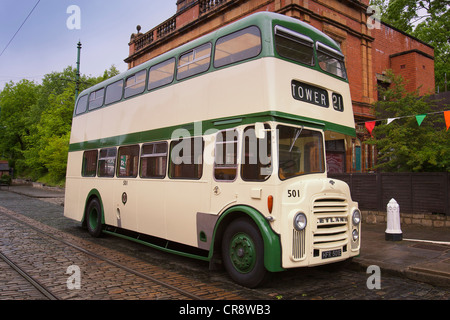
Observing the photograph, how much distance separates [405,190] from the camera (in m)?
10.8

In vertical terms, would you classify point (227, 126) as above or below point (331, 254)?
above

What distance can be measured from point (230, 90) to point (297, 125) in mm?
1263

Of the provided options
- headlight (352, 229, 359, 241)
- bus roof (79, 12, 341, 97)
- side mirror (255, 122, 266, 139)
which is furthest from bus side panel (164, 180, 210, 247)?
bus roof (79, 12, 341, 97)

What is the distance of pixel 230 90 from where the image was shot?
19.3 ft

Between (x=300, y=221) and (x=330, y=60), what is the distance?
10.9ft

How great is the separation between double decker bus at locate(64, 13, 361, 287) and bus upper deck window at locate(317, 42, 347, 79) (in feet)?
0.08

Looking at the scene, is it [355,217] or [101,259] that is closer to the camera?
[355,217]

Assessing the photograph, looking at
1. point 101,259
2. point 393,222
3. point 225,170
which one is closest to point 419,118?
point 393,222

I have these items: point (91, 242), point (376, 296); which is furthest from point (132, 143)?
point (376, 296)

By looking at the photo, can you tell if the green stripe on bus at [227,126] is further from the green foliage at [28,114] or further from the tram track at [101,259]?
the green foliage at [28,114]

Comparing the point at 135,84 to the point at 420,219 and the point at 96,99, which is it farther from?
the point at 420,219

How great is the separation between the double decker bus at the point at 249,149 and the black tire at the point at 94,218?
6.87 feet

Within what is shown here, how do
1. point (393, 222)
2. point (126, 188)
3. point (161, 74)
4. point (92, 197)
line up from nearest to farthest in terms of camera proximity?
point (161, 74), point (126, 188), point (393, 222), point (92, 197)

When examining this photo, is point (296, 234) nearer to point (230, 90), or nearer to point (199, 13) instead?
point (230, 90)
